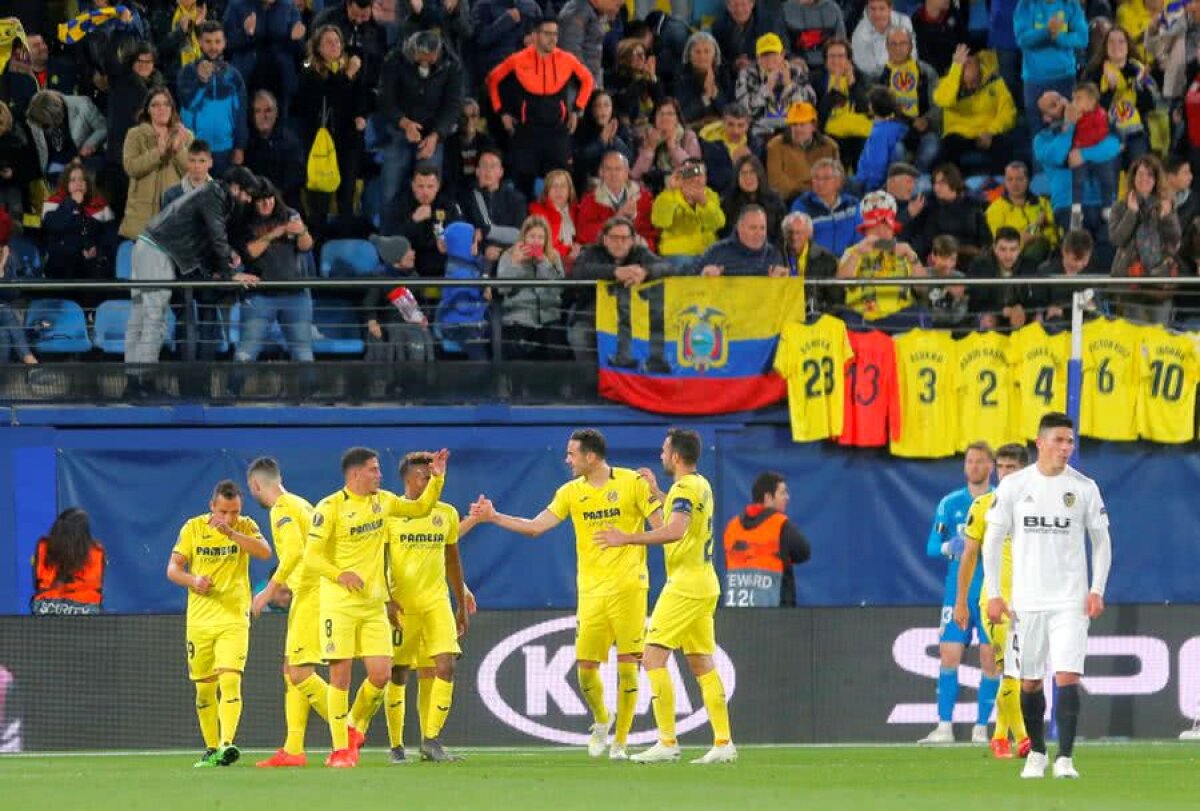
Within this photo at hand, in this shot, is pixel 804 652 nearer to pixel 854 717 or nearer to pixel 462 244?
pixel 854 717

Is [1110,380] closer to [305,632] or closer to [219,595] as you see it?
[305,632]

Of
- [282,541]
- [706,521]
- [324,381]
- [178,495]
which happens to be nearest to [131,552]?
[178,495]

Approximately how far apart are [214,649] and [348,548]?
1540mm

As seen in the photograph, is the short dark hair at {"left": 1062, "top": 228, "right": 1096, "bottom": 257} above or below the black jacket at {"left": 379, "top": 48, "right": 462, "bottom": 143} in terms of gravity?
below

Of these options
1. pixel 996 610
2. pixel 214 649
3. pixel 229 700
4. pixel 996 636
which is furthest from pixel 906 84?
pixel 996 610

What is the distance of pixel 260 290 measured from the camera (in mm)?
22766

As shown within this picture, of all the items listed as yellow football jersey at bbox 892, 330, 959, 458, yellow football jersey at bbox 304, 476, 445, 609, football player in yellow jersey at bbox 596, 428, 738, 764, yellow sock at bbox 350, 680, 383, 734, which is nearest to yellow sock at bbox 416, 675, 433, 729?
yellow sock at bbox 350, 680, 383, 734

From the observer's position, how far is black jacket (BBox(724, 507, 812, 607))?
2056cm

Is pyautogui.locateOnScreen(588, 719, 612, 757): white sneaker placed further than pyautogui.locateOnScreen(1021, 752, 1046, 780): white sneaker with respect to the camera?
Yes

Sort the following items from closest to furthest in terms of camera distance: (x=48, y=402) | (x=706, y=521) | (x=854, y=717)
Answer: (x=706, y=521)
(x=854, y=717)
(x=48, y=402)

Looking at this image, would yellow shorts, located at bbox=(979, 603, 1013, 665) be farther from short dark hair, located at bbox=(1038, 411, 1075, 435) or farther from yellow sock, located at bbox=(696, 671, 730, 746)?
short dark hair, located at bbox=(1038, 411, 1075, 435)

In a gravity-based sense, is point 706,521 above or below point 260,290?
below

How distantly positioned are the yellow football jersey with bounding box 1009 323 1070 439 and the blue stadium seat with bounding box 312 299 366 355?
20.0 ft

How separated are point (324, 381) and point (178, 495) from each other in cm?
174
